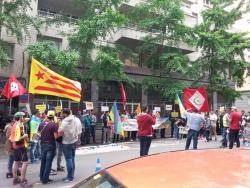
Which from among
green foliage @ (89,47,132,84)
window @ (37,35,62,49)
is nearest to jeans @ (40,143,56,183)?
green foliage @ (89,47,132,84)

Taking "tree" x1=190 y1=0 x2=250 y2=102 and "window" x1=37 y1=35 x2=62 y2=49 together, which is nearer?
"window" x1=37 y1=35 x2=62 y2=49

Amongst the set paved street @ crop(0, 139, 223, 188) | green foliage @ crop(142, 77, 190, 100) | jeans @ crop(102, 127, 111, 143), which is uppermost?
green foliage @ crop(142, 77, 190, 100)

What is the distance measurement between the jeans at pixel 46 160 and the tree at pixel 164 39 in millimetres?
15349

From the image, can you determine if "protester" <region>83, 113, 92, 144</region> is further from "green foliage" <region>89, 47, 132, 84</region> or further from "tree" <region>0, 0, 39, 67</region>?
"tree" <region>0, 0, 39, 67</region>

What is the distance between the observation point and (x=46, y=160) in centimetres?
914

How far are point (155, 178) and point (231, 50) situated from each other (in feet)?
80.9

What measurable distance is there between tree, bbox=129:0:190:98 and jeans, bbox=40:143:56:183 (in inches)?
604

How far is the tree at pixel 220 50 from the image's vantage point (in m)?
25.6

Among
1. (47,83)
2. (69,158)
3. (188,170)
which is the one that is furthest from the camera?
(47,83)

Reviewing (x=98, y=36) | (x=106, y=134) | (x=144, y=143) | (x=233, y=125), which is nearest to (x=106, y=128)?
(x=106, y=134)

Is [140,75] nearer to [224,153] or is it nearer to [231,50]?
[231,50]

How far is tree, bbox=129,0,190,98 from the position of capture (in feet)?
79.7

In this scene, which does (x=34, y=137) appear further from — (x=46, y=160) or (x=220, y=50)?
(x=220, y=50)

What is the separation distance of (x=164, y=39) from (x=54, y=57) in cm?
923
